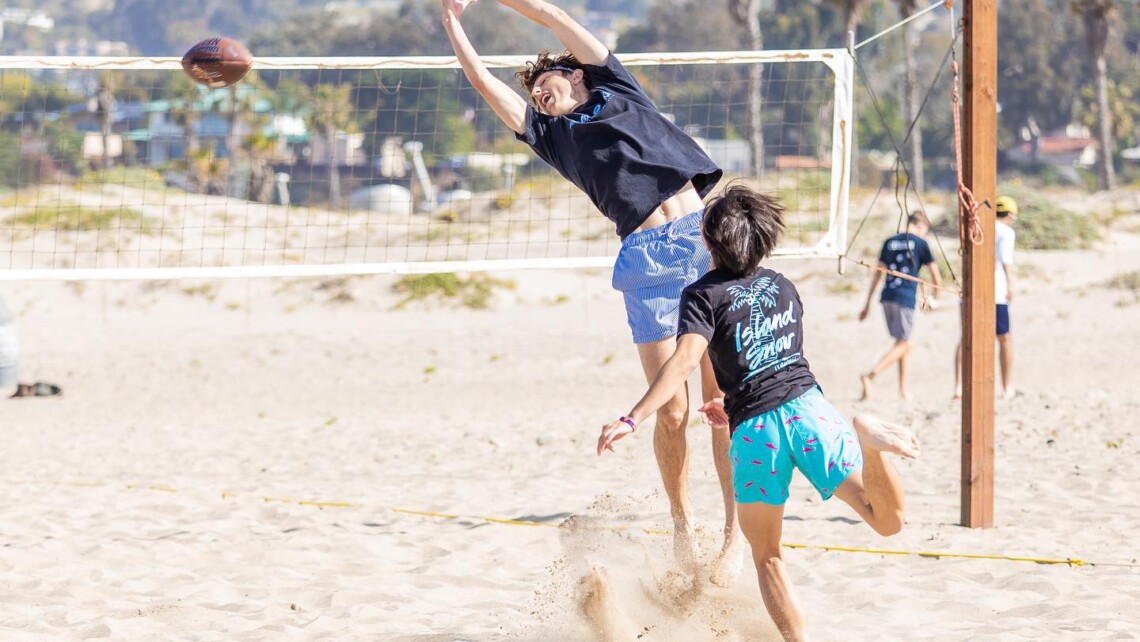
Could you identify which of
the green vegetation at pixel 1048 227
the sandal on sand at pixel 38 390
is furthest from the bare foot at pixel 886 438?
the green vegetation at pixel 1048 227

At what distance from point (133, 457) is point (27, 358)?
6.19m

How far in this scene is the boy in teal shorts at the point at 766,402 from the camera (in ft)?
10.4

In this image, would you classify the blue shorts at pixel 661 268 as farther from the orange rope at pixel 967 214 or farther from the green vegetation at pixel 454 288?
the green vegetation at pixel 454 288

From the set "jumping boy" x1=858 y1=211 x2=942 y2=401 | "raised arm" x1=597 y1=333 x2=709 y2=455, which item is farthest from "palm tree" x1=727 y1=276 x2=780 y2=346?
"jumping boy" x1=858 y1=211 x2=942 y2=401

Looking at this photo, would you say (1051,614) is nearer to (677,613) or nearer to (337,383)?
(677,613)

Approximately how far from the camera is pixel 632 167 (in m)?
4.01

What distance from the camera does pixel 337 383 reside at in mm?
11305

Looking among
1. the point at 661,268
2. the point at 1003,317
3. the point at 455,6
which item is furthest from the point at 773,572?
the point at 1003,317

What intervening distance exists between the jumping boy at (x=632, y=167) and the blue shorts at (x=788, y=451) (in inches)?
31.9

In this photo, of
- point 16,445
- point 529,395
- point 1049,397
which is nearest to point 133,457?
point 16,445

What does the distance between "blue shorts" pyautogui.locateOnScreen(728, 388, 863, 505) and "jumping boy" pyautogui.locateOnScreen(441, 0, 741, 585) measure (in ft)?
2.66

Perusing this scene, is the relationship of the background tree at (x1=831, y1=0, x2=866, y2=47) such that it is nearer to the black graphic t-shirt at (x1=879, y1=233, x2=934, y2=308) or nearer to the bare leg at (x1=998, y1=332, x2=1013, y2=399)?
the black graphic t-shirt at (x1=879, y1=233, x2=934, y2=308)

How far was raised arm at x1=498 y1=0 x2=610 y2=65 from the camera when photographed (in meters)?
4.02

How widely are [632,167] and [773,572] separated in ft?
4.55
